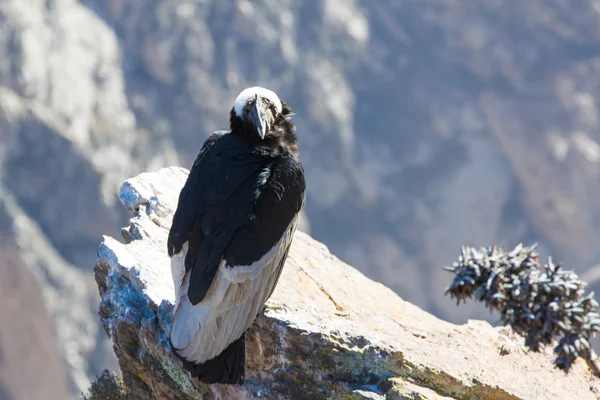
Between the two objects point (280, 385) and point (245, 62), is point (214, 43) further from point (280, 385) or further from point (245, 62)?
point (280, 385)

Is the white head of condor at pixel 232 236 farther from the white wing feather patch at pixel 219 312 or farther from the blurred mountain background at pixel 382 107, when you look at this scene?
the blurred mountain background at pixel 382 107

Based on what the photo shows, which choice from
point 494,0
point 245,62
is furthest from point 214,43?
point 494,0

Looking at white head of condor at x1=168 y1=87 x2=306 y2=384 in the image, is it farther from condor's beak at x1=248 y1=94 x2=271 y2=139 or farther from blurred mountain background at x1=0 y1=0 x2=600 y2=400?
blurred mountain background at x1=0 y1=0 x2=600 y2=400

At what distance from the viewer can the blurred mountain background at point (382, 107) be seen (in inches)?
2381

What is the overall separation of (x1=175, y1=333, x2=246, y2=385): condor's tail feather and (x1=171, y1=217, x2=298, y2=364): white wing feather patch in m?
0.04

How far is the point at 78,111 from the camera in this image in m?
57.5

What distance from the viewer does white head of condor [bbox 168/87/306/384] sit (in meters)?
5.43

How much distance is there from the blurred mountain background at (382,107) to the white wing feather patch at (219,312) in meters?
52.3

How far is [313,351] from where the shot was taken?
5703mm

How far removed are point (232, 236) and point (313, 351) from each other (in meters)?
1.10

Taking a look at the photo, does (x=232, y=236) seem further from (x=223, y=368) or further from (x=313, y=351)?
(x=313, y=351)

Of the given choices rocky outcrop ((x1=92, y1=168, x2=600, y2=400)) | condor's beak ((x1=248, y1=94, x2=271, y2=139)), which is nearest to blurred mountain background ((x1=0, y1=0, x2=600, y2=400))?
rocky outcrop ((x1=92, y1=168, x2=600, y2=400))

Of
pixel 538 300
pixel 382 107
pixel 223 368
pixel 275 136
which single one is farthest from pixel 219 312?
pixel 382 107

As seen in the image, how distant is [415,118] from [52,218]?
3244 centimetres
